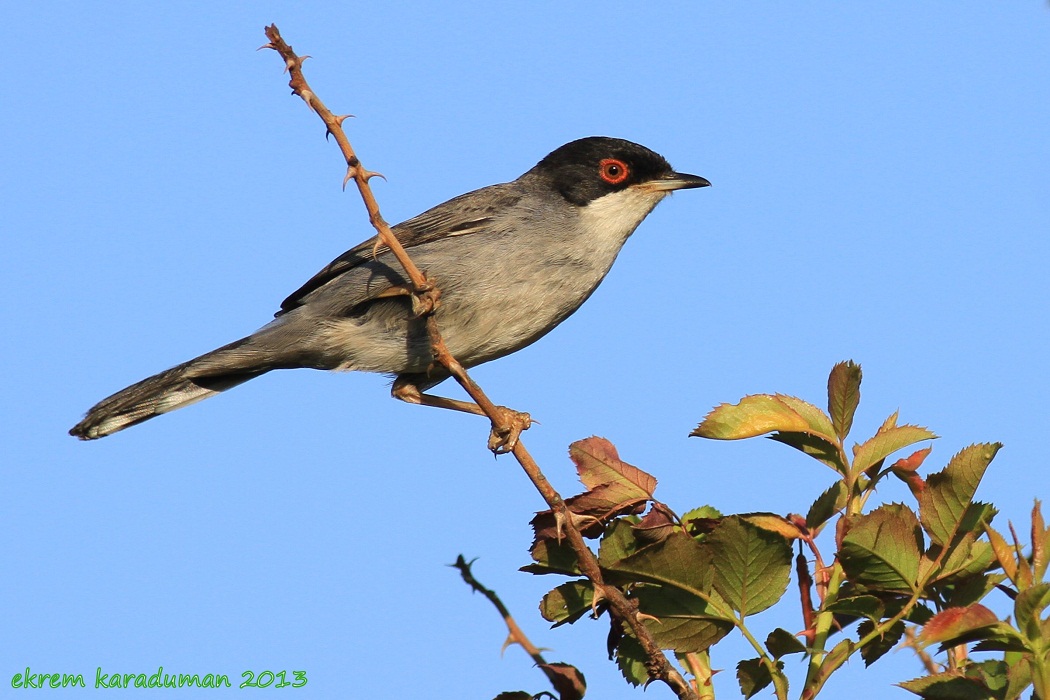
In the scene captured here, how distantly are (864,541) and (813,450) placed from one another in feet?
0.96

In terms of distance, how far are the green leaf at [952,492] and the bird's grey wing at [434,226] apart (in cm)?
445

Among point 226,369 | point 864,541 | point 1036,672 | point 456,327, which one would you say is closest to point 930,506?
point 864,541

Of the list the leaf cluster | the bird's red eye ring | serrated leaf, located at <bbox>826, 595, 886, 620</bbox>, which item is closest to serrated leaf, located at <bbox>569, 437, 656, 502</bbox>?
the leaf cluster

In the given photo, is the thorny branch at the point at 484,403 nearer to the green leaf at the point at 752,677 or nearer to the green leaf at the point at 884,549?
the green leaf at the point at 752,677

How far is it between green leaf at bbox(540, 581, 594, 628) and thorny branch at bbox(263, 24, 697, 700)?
0.34 ft

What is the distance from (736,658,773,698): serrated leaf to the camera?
2445 mm

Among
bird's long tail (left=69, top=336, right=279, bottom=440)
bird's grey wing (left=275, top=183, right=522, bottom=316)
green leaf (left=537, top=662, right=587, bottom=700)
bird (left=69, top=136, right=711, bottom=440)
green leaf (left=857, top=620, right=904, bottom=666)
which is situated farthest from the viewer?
bird's grey wing (left=275, top=183, right=522, bottom=316)

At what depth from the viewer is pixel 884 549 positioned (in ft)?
7.60

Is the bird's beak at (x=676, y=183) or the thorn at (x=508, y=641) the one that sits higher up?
the bird's beak at (x=676, y=183)

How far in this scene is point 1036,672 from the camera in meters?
2.04

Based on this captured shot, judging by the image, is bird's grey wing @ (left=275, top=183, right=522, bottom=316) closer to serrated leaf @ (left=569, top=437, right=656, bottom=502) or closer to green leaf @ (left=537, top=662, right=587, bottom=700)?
serrated leaf @ (left=569, top=437, right=656, bottom=502)

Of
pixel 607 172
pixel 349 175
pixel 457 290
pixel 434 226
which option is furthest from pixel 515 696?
pixel 607 172

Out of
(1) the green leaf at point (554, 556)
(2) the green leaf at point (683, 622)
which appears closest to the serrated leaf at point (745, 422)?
(2) the green leaf at point (683, 622)

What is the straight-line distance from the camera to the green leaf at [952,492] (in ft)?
7.61
